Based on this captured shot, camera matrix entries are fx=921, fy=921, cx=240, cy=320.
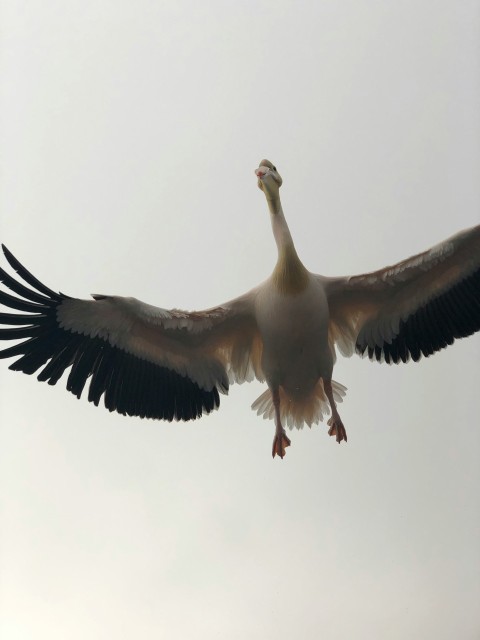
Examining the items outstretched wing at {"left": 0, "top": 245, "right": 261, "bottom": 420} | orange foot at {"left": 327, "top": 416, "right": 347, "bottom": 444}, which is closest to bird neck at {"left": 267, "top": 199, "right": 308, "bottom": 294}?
outstretched wing at {"left": 0, "top": 245, "right": 261, "bottom": 420}

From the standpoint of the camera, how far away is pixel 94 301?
4719 millimetres

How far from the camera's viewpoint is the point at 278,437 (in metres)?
4.96

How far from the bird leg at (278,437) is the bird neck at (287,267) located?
0.62 metres

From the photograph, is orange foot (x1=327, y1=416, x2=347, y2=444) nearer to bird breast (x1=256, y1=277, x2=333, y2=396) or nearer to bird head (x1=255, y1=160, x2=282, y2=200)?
bird breast (x1=256, y1=277, x2=333, y2=396)

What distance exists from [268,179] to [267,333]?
0.82 meters

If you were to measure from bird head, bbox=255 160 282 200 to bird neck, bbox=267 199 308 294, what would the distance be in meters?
0.06

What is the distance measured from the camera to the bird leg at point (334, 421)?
4977 millimetres

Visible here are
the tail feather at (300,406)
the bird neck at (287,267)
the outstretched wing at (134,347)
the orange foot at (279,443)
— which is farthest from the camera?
the tail feather at (300,406)

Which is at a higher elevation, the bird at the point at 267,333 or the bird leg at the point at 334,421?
the bird at the point at 267,333

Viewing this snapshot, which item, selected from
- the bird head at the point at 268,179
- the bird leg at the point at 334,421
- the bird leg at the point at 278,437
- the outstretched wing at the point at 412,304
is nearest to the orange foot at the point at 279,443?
the bird leg at the point at 278,437

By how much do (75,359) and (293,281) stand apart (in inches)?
47.5

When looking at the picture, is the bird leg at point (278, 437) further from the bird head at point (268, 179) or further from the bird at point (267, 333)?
the bird head at point (268, 179)

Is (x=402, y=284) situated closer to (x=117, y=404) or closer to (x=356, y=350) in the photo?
(x=356, y=350)

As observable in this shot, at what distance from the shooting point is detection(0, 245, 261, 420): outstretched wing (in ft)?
15.2
